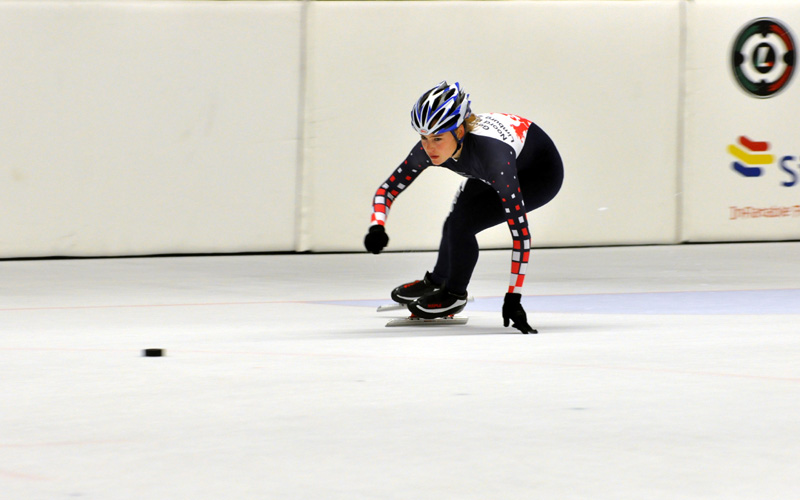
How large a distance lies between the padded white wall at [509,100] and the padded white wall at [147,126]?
323 millimetres

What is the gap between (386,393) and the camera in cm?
475

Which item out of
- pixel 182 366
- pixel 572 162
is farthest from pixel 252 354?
pixel 572 162

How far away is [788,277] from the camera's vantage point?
915 centimetres

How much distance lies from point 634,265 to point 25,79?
15.4 feet

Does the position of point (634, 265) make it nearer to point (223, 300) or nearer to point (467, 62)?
point (467, 62)

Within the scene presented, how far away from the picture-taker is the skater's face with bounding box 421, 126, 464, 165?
621cm

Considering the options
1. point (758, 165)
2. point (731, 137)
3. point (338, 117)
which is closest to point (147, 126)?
point (338, 117)

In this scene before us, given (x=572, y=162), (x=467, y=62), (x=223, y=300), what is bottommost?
(x=223, y=300)

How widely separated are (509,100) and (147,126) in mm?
2928

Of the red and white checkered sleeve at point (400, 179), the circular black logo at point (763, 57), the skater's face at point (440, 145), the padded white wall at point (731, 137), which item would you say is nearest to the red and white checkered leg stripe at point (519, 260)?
the skater's face at point (440, 145)

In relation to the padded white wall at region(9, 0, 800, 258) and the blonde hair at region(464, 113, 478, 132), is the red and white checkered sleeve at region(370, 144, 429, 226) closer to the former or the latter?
the blonde hair at region(464, 113, 478, 132)

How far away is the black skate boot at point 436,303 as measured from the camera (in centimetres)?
670

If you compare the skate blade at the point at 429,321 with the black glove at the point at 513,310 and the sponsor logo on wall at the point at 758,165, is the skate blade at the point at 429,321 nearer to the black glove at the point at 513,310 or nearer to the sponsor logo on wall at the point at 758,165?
the black glove at the point at 513,310

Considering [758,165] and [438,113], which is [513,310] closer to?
[438,113]
